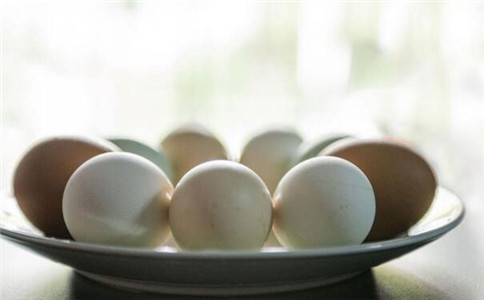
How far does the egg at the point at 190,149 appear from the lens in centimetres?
68

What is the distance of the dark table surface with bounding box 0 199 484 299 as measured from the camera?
491 mm

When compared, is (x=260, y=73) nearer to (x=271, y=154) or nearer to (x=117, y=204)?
(x=271, y=154)

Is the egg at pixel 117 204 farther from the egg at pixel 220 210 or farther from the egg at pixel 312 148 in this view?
the egg at pixel 312 148

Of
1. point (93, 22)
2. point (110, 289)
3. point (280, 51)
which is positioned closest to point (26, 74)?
point (93, 22)

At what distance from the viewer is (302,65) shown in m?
1.63

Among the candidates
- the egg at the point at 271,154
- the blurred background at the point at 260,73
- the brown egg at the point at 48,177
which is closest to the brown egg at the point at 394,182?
the egg at the point at 271,154

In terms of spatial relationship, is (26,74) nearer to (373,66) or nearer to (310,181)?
(373,66)

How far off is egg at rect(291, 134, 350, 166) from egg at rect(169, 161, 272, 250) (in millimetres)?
174

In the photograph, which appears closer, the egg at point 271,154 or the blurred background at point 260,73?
the egg at point 271,154

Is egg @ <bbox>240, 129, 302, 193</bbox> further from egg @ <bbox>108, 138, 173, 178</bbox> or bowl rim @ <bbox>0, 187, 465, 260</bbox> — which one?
bowl rim @ <bbox>0, 187, 465, 260</bbox>

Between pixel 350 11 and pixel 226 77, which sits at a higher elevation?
pixel 350 11

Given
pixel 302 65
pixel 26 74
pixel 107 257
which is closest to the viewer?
pixel 107 257

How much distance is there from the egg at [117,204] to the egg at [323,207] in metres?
0.09

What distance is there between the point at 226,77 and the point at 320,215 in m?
1.18
